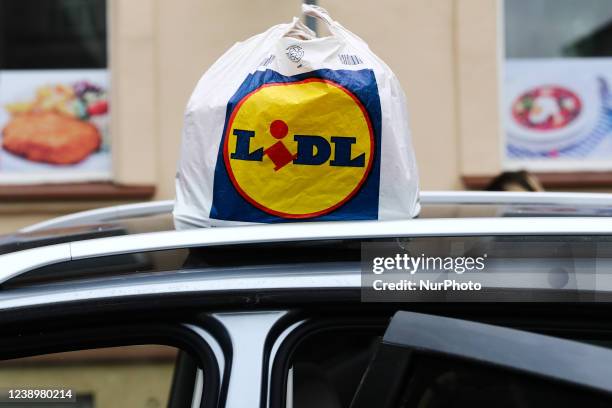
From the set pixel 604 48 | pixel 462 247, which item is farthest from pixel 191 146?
pixel 604 48

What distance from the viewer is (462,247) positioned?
1.53 m

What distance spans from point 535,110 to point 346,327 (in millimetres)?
4930

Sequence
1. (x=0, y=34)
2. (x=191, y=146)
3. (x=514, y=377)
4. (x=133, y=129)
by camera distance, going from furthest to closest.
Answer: (x=0, y=34) < (x=133, y=129) < (x=191, y=146) < (x=514, y=377)

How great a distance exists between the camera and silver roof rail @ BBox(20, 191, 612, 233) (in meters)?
2.27

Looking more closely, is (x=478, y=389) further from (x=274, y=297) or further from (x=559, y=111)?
(x=559, y=111)

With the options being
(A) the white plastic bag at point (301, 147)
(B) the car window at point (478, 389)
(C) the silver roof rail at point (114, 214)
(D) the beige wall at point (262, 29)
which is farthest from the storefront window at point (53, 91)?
(B) the car window at point (478, 389)

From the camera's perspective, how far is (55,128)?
593cm

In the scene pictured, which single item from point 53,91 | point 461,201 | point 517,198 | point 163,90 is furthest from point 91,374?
point 53,91

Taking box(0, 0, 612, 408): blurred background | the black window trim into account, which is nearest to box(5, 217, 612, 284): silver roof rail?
the black window trim

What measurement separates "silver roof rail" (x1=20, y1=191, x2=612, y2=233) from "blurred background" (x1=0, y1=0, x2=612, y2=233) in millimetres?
2991

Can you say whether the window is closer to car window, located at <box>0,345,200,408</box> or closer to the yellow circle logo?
car window, located at <box>0,345,200,408</box>

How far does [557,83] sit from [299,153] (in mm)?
4870

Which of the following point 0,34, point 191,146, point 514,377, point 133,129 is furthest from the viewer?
point 0,34

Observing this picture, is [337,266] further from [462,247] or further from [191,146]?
[191,146]
